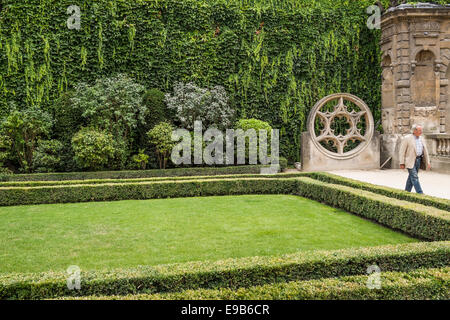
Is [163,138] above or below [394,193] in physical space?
above

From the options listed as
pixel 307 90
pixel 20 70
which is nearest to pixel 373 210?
pixel 307 90

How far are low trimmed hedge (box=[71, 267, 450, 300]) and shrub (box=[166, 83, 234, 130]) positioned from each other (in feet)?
34.6

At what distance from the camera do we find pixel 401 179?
11664 mm

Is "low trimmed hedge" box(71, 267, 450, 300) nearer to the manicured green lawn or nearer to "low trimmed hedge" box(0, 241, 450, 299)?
"low trimmed hedge" box(0, 241, 450, 299)

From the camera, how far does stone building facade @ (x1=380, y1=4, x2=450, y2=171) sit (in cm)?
1399

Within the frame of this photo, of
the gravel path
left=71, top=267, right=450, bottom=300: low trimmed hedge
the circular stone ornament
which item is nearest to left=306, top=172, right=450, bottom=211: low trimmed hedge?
the gravel path

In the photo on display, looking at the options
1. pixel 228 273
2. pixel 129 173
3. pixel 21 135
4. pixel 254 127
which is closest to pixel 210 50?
pixel 254 127

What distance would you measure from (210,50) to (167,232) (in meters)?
10.7

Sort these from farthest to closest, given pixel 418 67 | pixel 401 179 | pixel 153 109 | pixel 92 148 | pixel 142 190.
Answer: pixel 418 67 → pixel 153 109 → pixel 92 148 → pixel 401 179 → pixel 142 190

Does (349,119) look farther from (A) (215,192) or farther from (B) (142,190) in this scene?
(B) (142,190)

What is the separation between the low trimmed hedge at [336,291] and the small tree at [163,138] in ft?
32.8

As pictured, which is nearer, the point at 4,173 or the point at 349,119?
the point at 4,173

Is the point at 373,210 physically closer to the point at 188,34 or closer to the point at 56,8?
the point at 188,34
